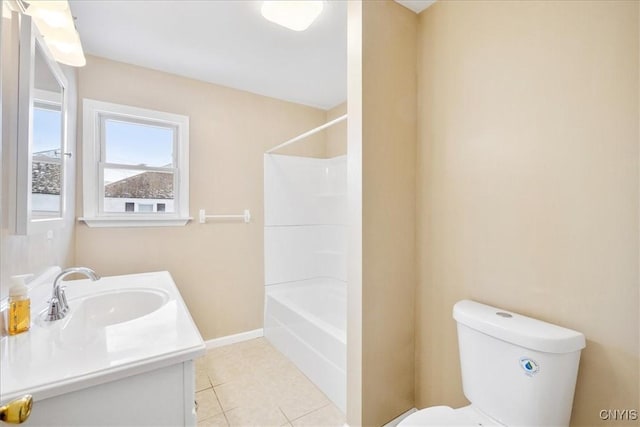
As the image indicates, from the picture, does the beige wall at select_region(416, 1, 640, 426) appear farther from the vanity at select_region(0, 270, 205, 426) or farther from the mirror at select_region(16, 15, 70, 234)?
the mirror at select_region(16, 15, 70, 234)

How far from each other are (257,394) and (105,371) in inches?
55.9

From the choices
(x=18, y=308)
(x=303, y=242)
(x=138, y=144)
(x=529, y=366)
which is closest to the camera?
(x=18, y=308)

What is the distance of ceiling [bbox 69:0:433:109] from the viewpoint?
1601mm

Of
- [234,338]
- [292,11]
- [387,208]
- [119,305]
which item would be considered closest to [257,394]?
[234,338]

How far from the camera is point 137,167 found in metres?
2.24

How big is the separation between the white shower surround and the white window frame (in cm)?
74

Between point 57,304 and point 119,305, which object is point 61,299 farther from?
point 119,305

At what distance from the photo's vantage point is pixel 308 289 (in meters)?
2.93

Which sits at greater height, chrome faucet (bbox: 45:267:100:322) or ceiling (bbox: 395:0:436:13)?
ceiling (bbox: 395:0:436:13)

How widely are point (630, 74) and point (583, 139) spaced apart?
232 millimetres

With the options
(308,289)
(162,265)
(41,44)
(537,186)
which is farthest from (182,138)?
(537,186)

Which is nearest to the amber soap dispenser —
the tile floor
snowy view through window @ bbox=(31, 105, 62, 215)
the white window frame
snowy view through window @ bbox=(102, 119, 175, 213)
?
Result: snowy view through window @ bbox=(31, 105, 62, 215)

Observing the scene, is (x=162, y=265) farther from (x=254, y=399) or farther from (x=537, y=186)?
(x=537, y=186)

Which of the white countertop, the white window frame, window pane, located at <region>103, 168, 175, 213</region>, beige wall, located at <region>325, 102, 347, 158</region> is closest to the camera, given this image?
the white countertop
